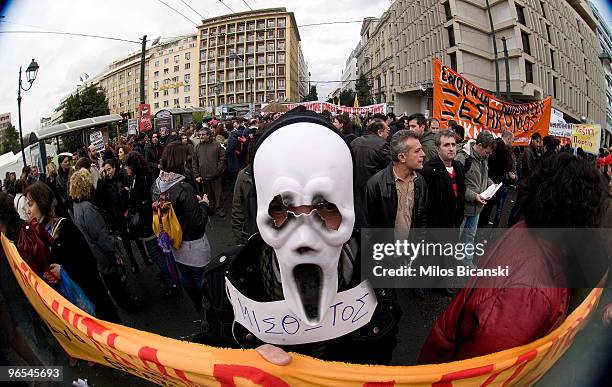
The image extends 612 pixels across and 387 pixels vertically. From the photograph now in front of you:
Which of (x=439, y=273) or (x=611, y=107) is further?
(x=611, y=107)

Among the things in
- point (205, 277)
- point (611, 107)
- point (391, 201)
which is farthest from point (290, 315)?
point (611, 107)

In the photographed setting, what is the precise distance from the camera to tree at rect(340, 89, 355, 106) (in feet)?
4.30

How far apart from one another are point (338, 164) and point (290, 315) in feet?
1.52

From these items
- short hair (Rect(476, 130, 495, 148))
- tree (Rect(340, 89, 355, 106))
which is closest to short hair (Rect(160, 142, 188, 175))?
tree (Rect(340, 89, 355, 106))

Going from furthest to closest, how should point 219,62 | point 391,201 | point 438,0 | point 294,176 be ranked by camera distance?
point 391,201 → point 438,0 → point 219,62 → point 294,176

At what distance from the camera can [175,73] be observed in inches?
46.7

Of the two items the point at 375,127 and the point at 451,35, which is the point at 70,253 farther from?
the point at 375,127

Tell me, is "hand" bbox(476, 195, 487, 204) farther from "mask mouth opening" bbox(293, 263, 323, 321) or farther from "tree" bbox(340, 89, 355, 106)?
"mask mouth opening" bbox(293, 263, 323, 321)

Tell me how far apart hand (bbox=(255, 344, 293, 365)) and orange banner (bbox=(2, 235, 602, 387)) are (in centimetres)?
2

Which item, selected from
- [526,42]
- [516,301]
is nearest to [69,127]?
[516,301]

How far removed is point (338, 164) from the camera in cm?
80

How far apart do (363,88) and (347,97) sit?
0.07m

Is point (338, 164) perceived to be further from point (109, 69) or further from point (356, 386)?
point (109, 69)

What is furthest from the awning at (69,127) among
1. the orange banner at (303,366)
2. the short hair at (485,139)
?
the short hair at (485,139)
